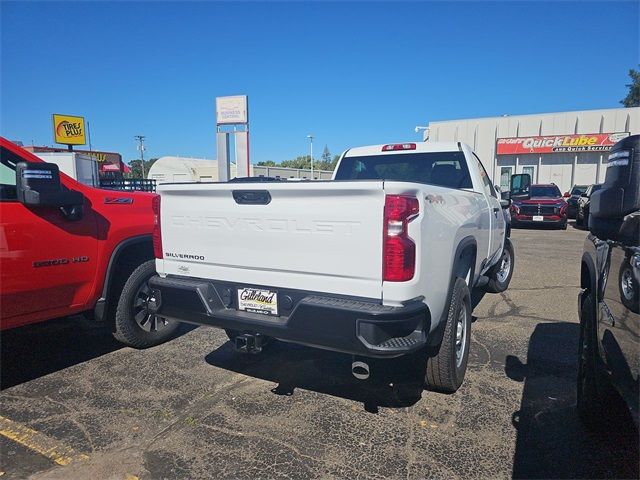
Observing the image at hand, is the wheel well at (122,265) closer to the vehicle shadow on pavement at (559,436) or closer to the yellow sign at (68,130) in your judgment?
the vehicle shadow on pavement at (559,436)

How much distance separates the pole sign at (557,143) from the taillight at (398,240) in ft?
101

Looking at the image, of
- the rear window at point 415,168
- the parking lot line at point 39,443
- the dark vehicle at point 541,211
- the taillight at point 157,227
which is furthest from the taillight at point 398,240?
the dark vehicle at point 541,211

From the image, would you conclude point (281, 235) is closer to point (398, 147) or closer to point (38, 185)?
point (38, 185)

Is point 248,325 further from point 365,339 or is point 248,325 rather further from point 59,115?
point 59,115

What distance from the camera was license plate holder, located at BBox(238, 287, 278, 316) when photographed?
2.91m

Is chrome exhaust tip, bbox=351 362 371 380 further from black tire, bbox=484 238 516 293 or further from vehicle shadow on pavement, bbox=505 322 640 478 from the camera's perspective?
black tire, bbox=484 238 516 293

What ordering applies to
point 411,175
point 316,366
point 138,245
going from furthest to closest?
point 411,175 < point 138,245 < point 316,366

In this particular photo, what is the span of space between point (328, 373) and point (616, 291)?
240 cm

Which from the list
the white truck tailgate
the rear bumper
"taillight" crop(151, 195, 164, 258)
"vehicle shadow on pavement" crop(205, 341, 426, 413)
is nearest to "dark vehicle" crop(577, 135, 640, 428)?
the rear bumper

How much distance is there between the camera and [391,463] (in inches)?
102

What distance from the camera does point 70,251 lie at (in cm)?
364

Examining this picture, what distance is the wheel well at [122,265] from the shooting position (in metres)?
4.02

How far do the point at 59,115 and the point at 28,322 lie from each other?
27.3 metres

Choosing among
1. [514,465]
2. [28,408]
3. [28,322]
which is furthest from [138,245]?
[514,465]
